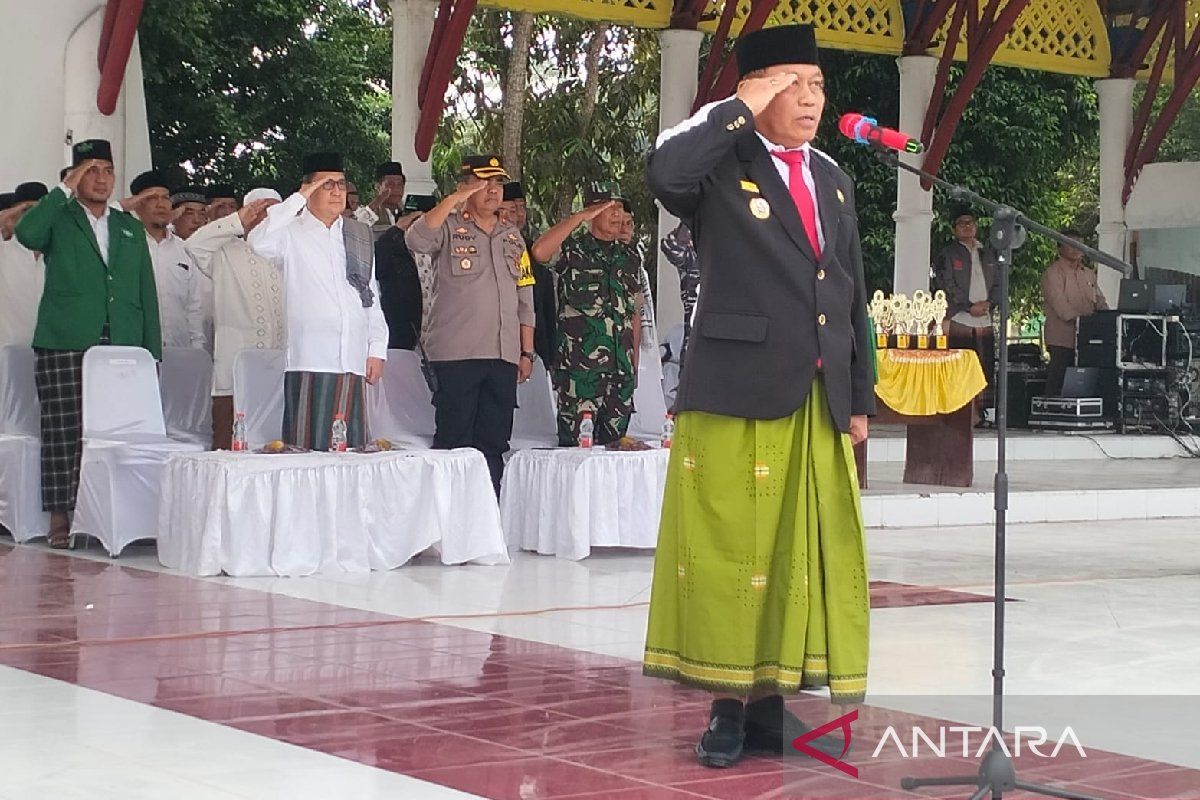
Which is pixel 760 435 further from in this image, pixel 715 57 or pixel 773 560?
pixel 715 57

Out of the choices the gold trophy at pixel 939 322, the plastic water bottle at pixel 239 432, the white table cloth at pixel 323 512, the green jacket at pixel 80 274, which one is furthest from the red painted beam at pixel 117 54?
the gold trophy at pixel 939 322

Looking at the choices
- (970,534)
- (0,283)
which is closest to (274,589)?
(0,283)

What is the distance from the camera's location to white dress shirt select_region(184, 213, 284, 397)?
7906mm

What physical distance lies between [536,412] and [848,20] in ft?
24.3

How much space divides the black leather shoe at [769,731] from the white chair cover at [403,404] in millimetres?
4295

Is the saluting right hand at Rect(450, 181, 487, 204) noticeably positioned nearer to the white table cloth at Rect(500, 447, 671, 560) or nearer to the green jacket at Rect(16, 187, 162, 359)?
the white table cloth at Rect(500, 447, 671, 560)

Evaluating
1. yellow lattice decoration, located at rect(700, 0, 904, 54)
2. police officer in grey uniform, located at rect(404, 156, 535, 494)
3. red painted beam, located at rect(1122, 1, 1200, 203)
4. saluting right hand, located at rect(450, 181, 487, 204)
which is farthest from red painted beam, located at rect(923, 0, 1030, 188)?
saluting right hand, located at rect(450, 181, 487, 204)

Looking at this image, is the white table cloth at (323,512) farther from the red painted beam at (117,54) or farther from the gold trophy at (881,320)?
the red painted beam at (117,54)

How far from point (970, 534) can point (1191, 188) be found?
27.8ft

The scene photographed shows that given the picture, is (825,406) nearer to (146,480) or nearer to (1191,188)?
(146,480)

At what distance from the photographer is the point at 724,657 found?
12.1ft

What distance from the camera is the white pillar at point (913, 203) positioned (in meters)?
14.9

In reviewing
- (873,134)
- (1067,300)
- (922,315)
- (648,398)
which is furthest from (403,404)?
(1067,300)

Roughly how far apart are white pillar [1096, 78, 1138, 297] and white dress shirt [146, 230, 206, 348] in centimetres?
992
